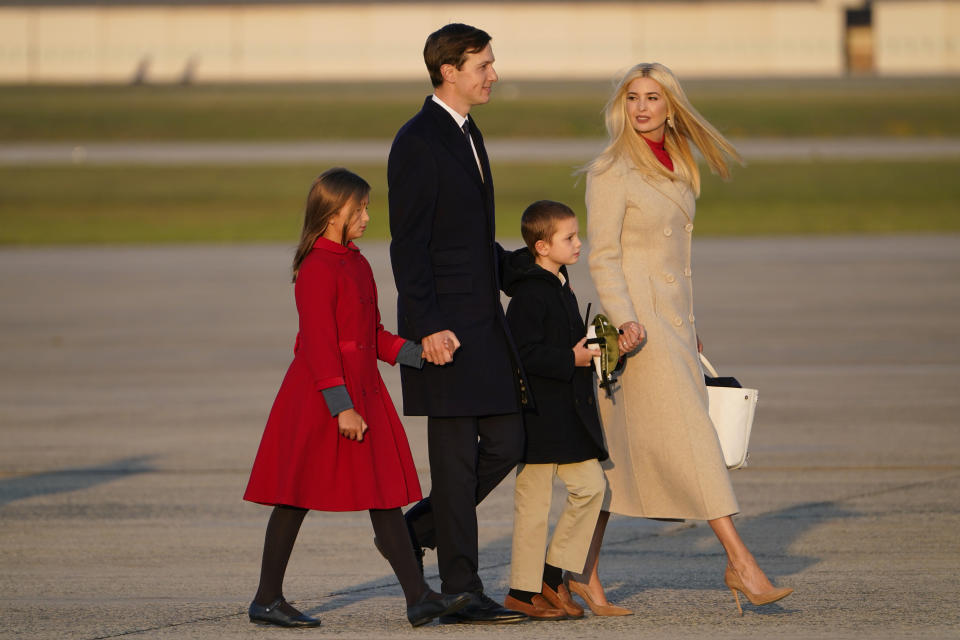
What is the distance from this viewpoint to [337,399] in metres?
5.09

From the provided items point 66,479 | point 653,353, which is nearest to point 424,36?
point 66,479

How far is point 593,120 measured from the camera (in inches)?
2192

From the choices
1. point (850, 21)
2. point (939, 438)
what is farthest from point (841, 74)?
point (939, 438)

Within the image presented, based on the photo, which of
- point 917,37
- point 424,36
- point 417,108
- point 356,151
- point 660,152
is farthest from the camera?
point 917,37

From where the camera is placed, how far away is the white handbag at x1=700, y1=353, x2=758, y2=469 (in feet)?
18.1

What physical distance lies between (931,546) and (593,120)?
49980 mm

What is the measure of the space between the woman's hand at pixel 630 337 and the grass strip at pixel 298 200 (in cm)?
2177

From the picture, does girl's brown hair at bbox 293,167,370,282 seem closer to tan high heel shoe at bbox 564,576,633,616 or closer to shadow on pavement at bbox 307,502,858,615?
shadow on pavement at bbox 307,502,858,615

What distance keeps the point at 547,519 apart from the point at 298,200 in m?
30.9

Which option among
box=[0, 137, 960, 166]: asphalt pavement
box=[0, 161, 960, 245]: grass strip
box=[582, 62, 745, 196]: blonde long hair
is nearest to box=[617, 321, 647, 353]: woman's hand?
box=[582, 62, 745, 196]: blonde long hair

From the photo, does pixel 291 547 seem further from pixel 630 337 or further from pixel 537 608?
pixel 630 337

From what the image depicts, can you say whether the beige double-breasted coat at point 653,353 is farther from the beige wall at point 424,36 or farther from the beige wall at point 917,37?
the beige wall at point 917,37

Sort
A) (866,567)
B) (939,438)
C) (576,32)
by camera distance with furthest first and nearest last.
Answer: (576,32), (939,438), (866,567)

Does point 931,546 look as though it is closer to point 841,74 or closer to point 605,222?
point 605,222
